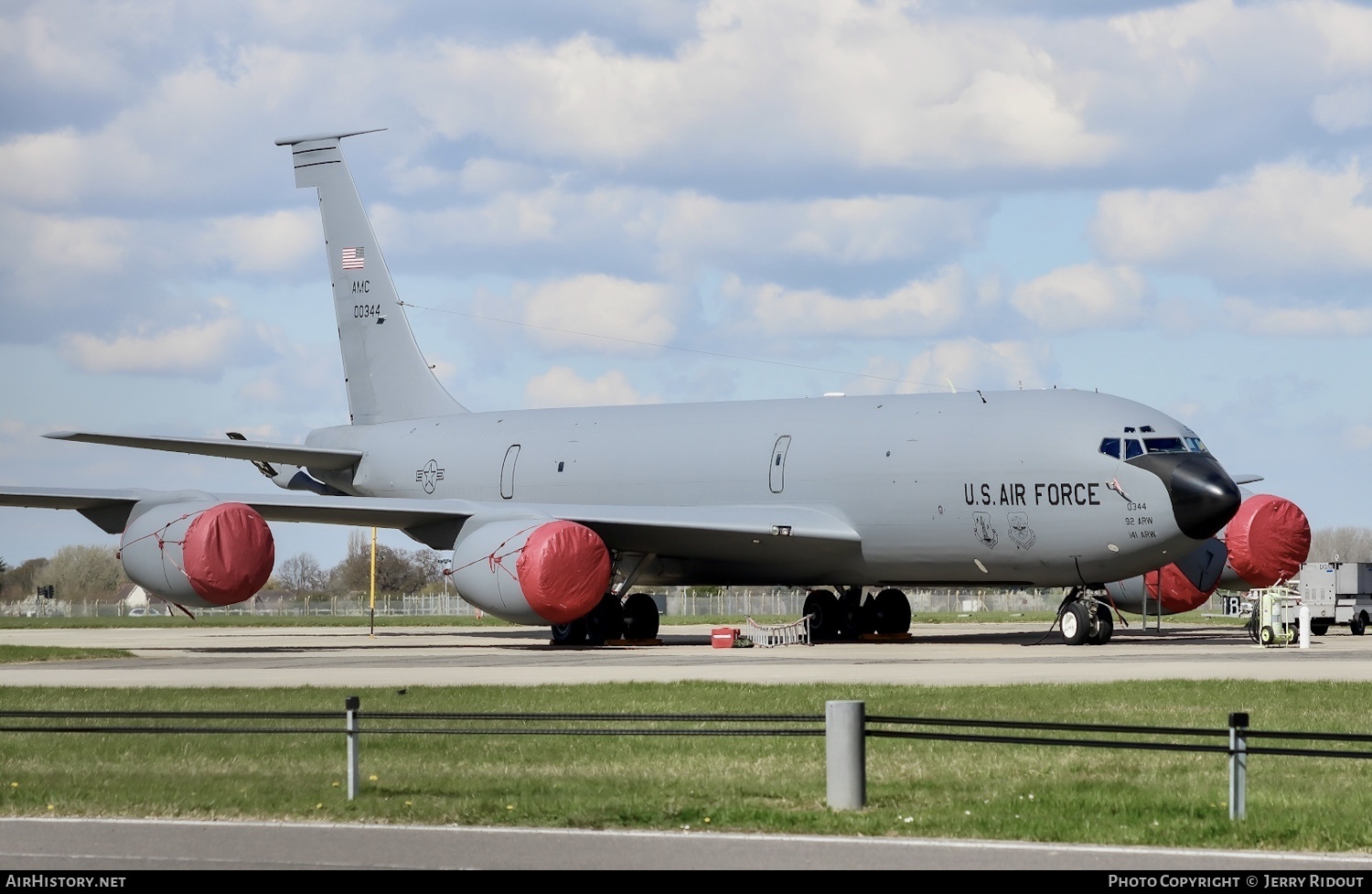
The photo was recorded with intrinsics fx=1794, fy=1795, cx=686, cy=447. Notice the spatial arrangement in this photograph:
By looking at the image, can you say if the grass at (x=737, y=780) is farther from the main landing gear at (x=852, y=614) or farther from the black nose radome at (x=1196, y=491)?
the main landing gear at (x=852, y=614)

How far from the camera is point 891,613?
39562 millimetres

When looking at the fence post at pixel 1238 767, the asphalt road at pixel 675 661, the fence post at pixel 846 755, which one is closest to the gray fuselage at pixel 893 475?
the asphalt road at pixel 675 661

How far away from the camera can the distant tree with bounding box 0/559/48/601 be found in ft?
260

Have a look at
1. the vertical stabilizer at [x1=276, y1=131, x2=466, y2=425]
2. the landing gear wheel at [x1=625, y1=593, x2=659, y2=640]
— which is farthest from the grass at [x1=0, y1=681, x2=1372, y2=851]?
the vertical stabilizer at [x1=276, y1=131, x2=466, y2=425]

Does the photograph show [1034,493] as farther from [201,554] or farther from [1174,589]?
[201,554]

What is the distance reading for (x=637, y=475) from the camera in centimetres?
3853

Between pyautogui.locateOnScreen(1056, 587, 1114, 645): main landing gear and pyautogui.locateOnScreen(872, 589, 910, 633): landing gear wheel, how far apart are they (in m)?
5.67

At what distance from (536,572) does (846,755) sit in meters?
20.2

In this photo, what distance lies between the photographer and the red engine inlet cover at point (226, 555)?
1222 inches

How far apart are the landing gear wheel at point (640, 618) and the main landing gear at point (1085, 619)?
28.3 feet

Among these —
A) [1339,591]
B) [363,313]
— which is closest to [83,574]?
[363,313]

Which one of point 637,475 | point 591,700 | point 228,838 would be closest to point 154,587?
point 637,475
